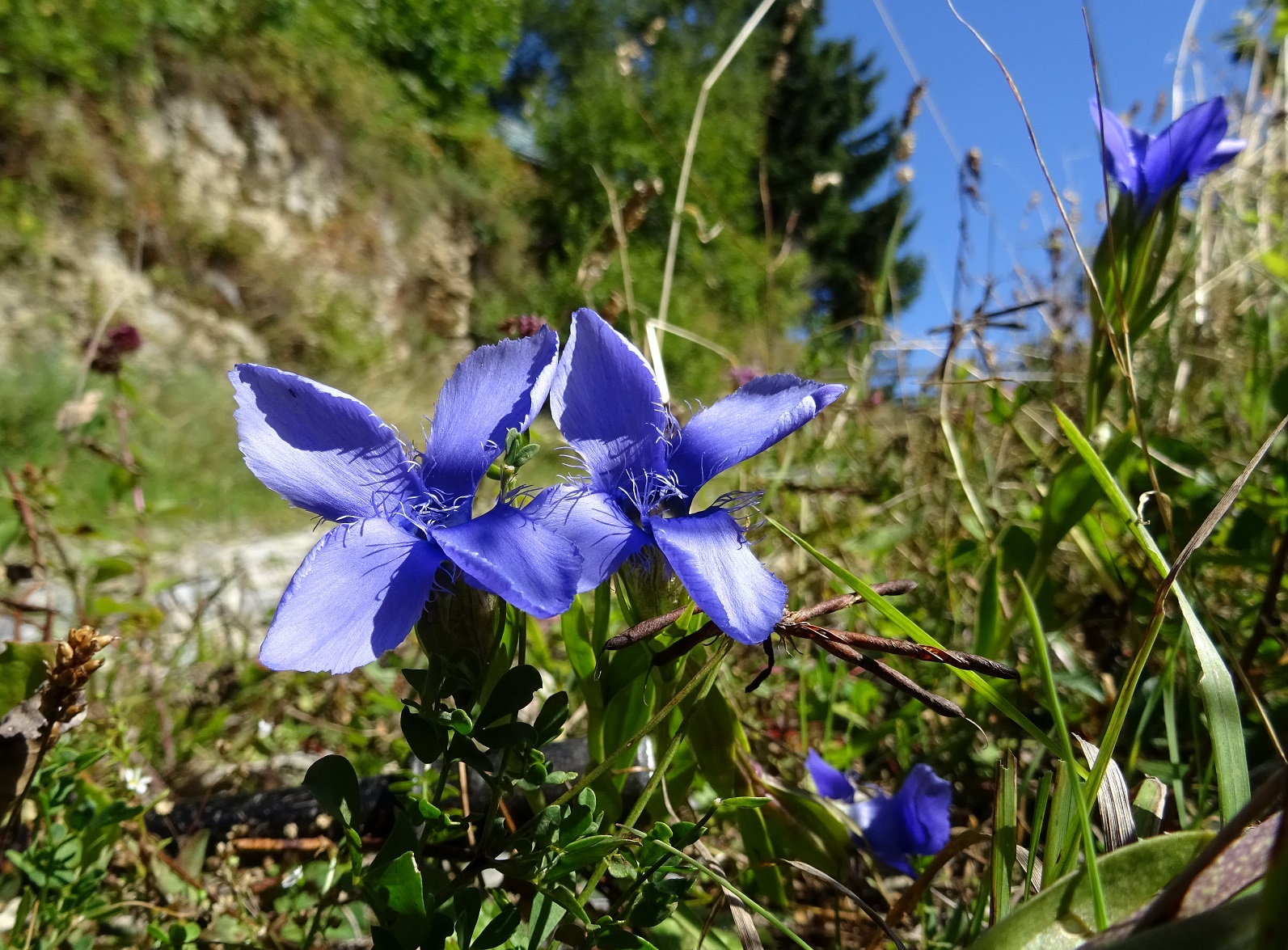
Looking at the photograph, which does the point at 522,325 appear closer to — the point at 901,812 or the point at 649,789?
the point at 649,789

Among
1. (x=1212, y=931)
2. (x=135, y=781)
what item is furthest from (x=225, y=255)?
(x=1212, y=931)

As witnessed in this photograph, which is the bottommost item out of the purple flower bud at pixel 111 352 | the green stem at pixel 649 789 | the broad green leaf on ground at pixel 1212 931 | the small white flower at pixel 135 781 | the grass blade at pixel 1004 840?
the small white flower at pixel 135 781

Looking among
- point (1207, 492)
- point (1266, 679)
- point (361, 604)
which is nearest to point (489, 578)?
point (361, 604)

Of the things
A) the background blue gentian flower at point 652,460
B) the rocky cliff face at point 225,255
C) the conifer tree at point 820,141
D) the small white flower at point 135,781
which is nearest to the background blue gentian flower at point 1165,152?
the background blue gentian flower at point 652,460

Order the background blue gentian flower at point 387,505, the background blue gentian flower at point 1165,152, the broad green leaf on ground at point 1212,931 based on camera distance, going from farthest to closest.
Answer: the background blue gentian flower at point 1165,152 → the background blue gentian flower at point 387,505 → the broad green leaf on ground at point 1212,931

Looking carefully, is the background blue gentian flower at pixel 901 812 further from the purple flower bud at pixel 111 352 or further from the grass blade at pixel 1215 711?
the purple flower bud at pixel 111 352

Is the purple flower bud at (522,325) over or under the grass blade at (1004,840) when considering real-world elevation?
over

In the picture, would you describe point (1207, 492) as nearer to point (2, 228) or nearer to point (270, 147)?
point (2, 228)
